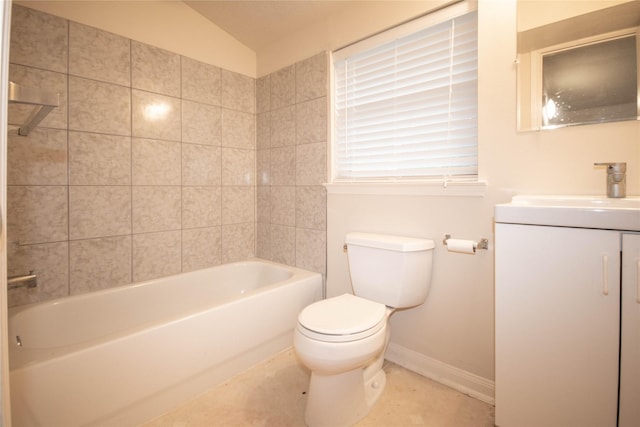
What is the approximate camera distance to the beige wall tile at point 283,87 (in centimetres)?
230

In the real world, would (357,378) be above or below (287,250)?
below

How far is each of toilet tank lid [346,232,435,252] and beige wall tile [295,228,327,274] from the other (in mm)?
474

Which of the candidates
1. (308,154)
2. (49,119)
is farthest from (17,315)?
(308,154)

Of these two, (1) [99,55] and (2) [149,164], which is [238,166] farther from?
(1) [99,55]

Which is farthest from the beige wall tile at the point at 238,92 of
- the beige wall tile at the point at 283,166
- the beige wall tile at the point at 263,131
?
the beige wall tile at the point at 283,166

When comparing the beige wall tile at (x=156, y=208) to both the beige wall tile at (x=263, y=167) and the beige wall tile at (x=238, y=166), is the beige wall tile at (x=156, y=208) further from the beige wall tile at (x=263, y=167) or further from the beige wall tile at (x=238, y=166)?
the beige wall tile at (x=263, y=167)

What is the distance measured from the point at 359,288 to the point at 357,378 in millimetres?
464

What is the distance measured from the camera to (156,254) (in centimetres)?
204

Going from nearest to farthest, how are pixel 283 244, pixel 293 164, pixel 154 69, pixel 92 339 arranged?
pixel 92 339 → pixel 154 69 → pixel 293 164 → pixel 283 244

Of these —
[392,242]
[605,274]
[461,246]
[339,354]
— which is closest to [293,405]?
[339,354]

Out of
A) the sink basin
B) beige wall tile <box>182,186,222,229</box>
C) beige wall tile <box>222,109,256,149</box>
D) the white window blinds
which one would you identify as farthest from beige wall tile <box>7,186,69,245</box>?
the sink basin

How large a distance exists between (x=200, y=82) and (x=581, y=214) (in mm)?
2326

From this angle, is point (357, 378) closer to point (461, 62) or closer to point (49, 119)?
point (461, 62)

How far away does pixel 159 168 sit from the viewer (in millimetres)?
2031
